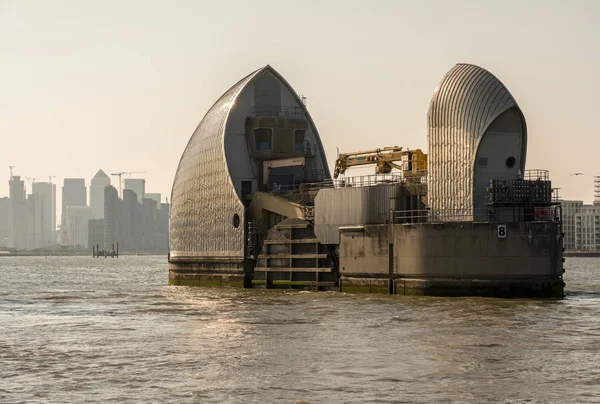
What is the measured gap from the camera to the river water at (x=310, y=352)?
28.8 m

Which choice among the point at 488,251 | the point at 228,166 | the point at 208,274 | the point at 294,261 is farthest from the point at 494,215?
the point at 208,274

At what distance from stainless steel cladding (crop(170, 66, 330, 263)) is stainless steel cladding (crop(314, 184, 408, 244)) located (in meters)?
10.1

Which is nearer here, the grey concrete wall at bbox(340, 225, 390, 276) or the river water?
the river water

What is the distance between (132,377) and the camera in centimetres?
3156

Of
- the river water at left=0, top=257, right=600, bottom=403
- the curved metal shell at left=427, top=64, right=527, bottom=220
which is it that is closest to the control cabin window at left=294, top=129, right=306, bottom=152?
the curved metal shell at left=427, top=64, right=527, bottom=220

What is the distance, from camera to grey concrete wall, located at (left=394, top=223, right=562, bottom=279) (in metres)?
57.6

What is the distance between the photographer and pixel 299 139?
87.4 metres

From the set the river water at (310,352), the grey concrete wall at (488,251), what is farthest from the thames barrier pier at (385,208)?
the river water at (310,352)

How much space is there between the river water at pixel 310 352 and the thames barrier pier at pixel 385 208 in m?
2.40

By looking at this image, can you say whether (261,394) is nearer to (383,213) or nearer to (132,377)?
(132,377)

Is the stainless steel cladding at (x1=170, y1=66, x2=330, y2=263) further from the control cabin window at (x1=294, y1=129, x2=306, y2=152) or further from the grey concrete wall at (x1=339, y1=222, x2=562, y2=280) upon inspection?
the grey concrete wall at (x1=339, y1=222, x2=562, y2=280)

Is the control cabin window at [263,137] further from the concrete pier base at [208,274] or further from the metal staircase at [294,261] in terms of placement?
the metal staircase at [294,261]

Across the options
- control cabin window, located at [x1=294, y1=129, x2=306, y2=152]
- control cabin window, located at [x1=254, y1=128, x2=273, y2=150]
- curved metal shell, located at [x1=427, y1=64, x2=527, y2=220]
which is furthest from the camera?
control cabin window, located at [x1=294, y1=129, x2=306, y2=152]

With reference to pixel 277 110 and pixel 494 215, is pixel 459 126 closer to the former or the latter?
pixel 494 215
